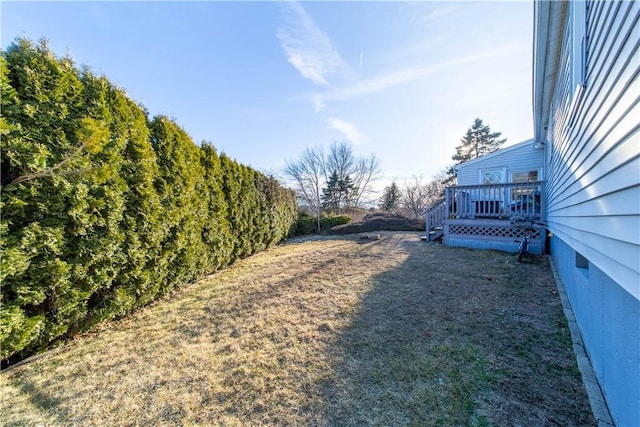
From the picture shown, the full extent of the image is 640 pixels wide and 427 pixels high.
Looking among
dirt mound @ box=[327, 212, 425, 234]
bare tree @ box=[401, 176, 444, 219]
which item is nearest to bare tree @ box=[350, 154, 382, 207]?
bare tree @ box=[401, 176, 444, 219]

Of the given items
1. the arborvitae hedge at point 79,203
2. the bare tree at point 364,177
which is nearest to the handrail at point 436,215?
the arborvitae hedge at point 79,203

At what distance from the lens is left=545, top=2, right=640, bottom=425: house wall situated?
1022mm

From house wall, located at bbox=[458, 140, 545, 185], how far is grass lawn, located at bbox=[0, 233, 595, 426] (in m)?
8.07

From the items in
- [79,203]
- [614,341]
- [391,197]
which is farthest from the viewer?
[391,197]

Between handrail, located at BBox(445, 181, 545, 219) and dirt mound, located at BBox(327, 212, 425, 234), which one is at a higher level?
handrail, located at BBox(445, 181, 545, 219)

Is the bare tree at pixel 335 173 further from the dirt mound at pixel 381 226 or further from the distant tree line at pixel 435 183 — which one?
the dirt mound at pixel 381 226

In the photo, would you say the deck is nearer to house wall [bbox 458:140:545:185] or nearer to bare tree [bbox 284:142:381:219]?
house wall [bbox 458:140:545:185]

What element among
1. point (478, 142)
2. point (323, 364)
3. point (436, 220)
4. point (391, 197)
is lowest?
point (323, 364)

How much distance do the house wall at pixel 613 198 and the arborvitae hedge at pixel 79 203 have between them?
3850 millimetres

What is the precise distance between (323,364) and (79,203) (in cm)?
312

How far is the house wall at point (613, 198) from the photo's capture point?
40.3 inches

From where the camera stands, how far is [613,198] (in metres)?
1.23

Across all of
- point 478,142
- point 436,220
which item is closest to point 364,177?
point 478,142

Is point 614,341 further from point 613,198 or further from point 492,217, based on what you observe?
point 492,217
